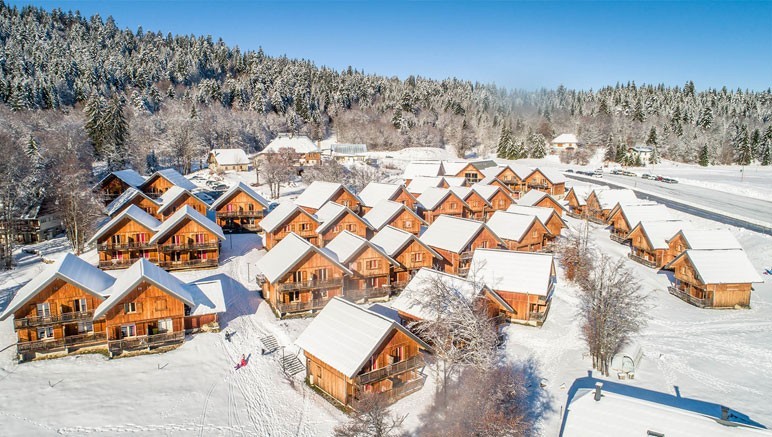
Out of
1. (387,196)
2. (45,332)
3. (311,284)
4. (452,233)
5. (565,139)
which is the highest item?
(565,139)

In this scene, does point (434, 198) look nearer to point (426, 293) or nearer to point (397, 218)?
point (397, 218)

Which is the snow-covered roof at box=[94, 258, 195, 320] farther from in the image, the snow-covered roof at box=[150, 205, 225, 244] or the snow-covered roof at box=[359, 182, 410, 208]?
the snow-covered roof at box=[359, 182, 410, 208]

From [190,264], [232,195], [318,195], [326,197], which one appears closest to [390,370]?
[190,264]

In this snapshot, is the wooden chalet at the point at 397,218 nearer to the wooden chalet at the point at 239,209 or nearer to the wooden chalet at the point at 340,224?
the wooden chalet at the point at 340,224

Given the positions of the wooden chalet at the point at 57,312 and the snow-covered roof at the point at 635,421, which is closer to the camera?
the snow-covered roof at the point at 635,421

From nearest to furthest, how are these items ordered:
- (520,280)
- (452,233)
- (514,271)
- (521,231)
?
(520,280) → (514,271) → (452,233) → (521,231)

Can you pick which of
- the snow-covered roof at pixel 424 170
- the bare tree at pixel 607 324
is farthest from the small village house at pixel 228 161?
the bare tree at pixel 607 324
